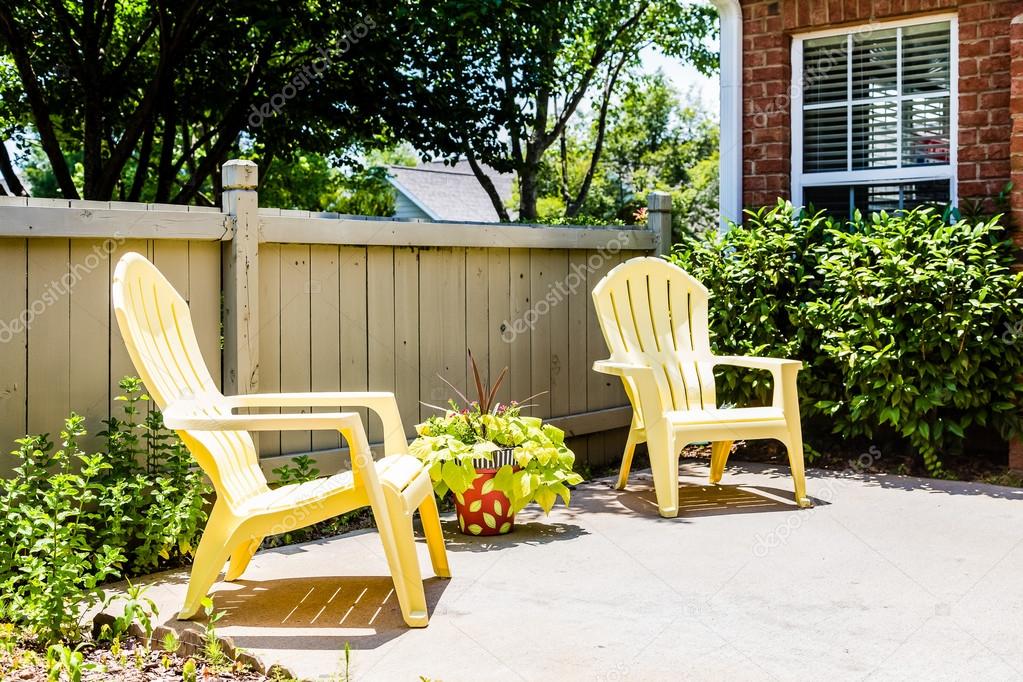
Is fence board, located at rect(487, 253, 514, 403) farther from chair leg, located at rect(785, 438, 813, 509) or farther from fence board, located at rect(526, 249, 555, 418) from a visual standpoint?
chair leg, located at rect(785, 438, 813, 509)

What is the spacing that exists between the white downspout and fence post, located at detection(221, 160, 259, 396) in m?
3.06

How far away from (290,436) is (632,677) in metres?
2.14

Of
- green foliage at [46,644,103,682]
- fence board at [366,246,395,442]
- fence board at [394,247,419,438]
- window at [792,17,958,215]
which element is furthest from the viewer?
window at [792,17,958,215]

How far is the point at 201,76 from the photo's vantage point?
968 centimetres

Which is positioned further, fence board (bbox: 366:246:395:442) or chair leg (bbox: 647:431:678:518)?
fence board (bbox: 366:246:395:442)

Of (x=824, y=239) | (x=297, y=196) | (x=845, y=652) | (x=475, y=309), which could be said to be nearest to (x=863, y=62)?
(x=824, y=239)

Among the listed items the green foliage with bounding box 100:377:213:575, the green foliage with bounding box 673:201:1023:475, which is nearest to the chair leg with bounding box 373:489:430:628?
the green foliage with bounding box 100:377:213:575

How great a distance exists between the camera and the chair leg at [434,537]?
3.48m

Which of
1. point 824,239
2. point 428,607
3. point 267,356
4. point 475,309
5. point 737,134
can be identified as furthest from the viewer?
point 737,134

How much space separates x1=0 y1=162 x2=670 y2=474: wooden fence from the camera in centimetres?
354

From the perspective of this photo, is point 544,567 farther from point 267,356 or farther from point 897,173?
point 897,173

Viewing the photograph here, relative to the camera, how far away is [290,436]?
430cm

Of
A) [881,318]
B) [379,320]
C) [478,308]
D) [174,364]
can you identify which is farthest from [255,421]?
[881,318]

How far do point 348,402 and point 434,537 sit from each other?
524mm
